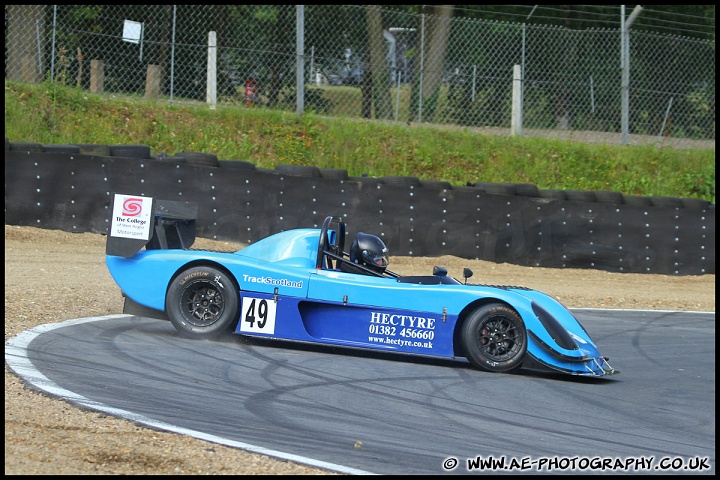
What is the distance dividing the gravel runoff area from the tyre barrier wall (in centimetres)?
23

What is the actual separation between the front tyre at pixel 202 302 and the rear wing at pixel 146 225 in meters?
0.55

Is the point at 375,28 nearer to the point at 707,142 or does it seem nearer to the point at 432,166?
the point at 432,166

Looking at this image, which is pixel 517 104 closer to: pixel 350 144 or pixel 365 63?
pixel 365 63

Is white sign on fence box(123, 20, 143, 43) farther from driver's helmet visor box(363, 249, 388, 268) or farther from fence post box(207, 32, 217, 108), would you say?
driver's helmet visor box(363, 249, 388, 268)

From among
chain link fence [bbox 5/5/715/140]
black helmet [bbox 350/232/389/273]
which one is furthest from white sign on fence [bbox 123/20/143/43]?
black helmet [bbox 350/232/389/273]

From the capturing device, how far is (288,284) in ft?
25.3

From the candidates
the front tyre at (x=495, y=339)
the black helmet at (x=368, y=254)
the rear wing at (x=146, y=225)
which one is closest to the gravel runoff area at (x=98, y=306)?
the rear wing at (x=146, y=225)

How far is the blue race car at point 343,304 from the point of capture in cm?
738

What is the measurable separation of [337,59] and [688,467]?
13287mm

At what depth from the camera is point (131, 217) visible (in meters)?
8.22

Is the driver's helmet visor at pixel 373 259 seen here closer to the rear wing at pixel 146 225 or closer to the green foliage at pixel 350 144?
the rear wing at pixel 146 225

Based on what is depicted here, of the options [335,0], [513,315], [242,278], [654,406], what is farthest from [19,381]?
[335,0]

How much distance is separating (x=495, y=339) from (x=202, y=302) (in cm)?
250

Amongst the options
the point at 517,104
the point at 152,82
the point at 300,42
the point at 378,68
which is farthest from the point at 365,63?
the point at 152,82
